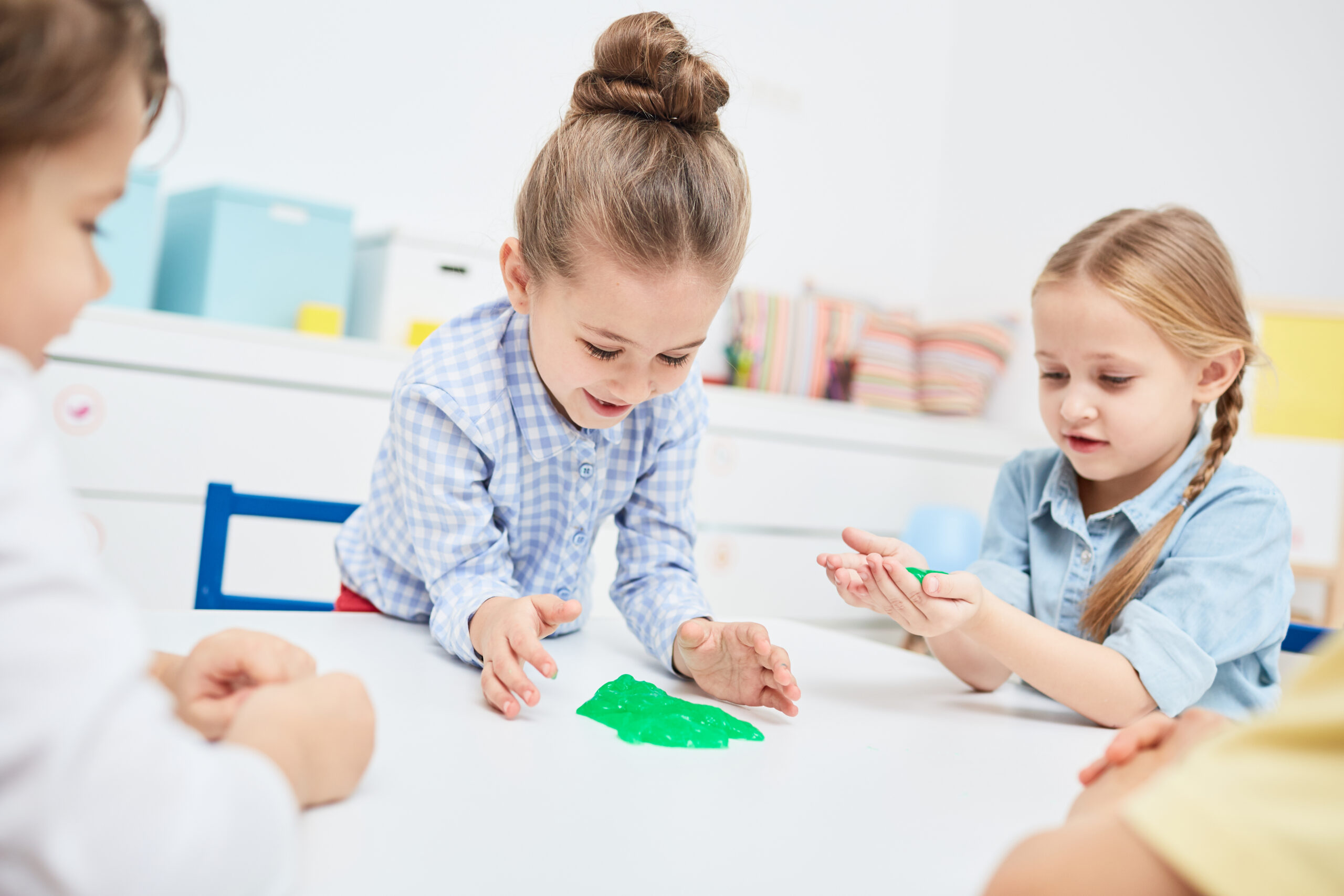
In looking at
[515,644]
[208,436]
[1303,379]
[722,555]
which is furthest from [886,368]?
[515,644]

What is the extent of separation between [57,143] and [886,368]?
9.86 feet

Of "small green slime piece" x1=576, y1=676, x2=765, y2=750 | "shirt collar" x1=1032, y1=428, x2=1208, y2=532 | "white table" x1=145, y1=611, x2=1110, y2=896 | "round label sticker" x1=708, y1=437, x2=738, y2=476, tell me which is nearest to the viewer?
"white table" x1=145, y1=611, x2=1110, y2=896

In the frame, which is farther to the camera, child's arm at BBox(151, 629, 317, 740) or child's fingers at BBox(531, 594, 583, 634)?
child's fingers at BBox(531, 594, 583, 634)

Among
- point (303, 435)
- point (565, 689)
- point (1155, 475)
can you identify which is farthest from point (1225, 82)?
point (565, 689)

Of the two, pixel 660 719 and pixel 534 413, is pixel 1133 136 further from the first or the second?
pixel 660 719

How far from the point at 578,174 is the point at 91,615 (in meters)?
0.62

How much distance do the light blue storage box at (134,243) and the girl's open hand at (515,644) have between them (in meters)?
1.58

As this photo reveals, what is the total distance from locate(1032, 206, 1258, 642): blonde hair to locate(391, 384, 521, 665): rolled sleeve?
0.56m

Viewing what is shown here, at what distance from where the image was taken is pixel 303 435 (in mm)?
2008

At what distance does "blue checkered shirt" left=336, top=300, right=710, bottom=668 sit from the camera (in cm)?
88

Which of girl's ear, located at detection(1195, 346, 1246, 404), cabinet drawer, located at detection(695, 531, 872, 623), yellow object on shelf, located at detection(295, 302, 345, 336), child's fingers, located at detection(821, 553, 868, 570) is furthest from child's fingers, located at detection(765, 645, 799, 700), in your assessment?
cabinet drawer, located at detection(695, 531, 872, 623)

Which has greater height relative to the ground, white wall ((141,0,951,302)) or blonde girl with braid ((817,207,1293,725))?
white wall ((141,0,951,302))

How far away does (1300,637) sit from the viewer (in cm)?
104

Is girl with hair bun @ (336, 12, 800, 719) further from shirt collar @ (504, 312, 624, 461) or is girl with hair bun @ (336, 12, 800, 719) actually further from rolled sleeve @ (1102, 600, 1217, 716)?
Result: rolled sleeve @ (1102, 600, 1217, 716)
